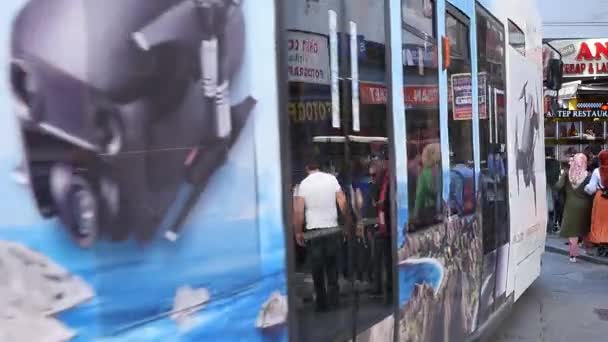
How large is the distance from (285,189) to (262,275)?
12.4 inches

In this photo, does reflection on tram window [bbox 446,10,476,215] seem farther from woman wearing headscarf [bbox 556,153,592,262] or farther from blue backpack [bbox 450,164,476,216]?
woman wearing headscarf [bbox 556,153,592,262]

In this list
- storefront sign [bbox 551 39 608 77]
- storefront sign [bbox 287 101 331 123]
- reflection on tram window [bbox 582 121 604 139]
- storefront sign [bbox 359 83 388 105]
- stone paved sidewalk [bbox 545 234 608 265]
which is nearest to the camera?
storefront sign [bbox 287 101 331 123]

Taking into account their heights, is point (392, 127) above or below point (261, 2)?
below

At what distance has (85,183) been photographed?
6.08 feet

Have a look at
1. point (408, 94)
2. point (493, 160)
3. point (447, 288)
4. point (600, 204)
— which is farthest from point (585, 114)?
point (408, 94)

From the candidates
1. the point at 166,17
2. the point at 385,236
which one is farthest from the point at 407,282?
the point at 166,17

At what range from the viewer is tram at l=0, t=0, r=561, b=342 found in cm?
176

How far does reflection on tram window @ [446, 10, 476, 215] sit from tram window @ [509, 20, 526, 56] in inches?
61.7

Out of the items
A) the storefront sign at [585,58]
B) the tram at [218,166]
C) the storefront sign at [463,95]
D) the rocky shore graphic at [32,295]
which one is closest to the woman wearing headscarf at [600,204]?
the storefront sign at [585,58]

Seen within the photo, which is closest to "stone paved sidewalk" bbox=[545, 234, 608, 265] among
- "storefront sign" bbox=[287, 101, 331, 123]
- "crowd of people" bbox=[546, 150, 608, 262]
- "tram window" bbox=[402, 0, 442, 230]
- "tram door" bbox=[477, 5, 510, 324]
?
"crowd of people" bbox=[546, 150, 608, 262]

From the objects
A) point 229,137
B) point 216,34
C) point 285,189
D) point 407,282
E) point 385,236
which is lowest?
point 407,282

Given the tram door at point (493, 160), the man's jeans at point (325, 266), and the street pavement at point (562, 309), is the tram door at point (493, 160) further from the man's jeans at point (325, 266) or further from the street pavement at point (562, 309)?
the man's jeans at point (325, 266)

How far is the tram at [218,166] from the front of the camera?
5.79ft

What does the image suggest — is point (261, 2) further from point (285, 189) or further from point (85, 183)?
point (85, 183)
